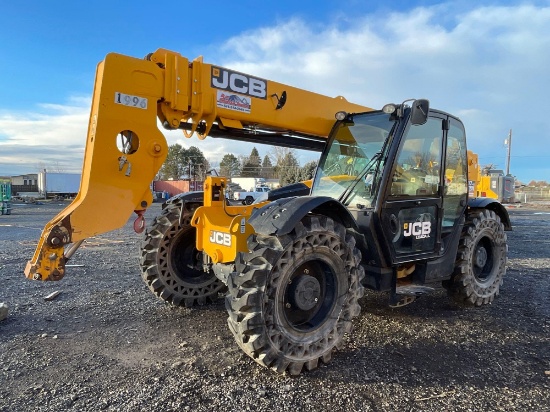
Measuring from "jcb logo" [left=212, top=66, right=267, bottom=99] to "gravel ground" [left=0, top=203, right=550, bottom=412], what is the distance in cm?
257

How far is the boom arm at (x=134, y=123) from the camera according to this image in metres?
3.41

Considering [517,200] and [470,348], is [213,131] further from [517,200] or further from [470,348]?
[517,200]

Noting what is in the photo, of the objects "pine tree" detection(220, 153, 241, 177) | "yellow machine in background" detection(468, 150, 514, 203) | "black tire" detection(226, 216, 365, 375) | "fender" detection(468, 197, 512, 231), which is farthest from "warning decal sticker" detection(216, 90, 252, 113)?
"pine tree" detection(220, 153, 241, 177)

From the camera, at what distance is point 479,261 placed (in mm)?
5539

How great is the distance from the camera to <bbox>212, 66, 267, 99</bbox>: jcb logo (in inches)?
157

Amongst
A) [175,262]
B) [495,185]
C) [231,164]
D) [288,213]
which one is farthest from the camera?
[231,164]

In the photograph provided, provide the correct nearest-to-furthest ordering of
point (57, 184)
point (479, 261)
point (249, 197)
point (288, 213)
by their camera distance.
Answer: point (288, 213) → point (479, 261) → point (249, 197) → point (57, 184)

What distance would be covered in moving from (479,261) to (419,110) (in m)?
2.60

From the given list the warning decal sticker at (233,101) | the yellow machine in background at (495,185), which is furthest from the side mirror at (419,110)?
the yellow machine in background at (495,185)

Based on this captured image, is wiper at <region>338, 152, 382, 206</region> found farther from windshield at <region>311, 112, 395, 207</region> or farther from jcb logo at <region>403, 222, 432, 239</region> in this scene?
jcb logo at <region>403, 222, 432, 239</region>

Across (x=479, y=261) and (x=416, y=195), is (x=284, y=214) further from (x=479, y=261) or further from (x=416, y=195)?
(x=479, y=261)

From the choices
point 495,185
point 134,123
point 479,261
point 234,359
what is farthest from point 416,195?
point 495,185

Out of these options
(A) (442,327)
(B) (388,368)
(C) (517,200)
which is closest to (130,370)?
(B) (388,368)

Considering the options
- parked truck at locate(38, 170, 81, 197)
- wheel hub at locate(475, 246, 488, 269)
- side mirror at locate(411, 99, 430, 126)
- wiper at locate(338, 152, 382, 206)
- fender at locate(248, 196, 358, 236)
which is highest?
side mirror at locate(411, 99, 430, 126)
